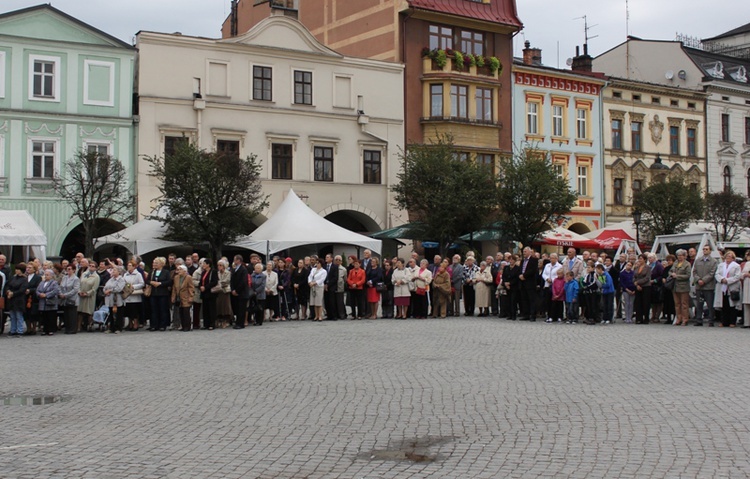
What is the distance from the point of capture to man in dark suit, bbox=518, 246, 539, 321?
928 inches

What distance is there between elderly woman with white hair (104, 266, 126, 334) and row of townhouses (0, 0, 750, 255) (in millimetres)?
12724

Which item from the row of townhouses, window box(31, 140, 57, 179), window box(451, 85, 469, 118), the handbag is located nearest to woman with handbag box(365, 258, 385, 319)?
the handbag

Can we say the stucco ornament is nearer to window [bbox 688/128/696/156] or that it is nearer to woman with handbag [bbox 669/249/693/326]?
window [bbox 688/128/696/156]

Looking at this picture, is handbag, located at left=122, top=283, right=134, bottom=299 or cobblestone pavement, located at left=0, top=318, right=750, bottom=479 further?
handbag, located at left=122, top=283, right=134, bottom=299

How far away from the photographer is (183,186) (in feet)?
97.9

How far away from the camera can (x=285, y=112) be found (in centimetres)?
3981

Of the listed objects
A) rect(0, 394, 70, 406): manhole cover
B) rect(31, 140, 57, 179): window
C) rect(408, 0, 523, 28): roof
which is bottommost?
rect(0, 394, 70, 406): manhole cover

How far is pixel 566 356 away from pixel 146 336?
9.54m

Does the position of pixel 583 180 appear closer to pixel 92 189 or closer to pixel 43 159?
pixel 92 189

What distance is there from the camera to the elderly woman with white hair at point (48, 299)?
787 inches

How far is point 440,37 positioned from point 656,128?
15763 millimetres

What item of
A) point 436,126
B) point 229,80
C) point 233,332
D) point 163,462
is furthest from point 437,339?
point 436,126

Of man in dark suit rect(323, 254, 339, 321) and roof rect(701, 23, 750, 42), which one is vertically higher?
roof rect(701, 23, 750, 42)

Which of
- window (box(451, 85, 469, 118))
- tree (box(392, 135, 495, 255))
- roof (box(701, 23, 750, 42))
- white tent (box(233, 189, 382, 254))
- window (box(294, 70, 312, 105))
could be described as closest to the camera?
white tent (box(233, 189, 382, 254))
